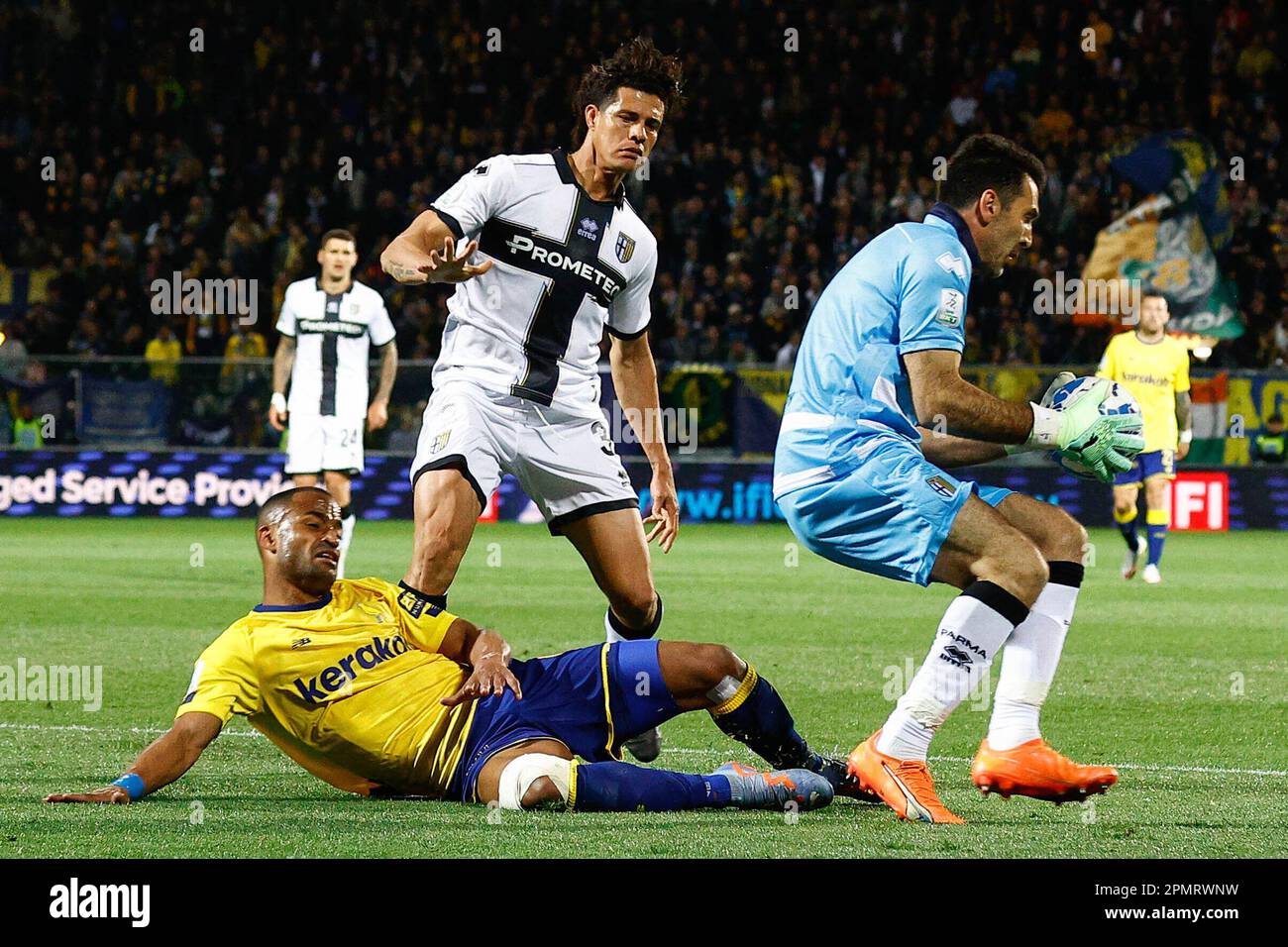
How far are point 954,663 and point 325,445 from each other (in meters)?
8.55

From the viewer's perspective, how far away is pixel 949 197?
5637mm

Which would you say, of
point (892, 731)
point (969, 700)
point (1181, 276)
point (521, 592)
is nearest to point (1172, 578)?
point (521, 592)

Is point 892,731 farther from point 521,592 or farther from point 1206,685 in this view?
point 521,592

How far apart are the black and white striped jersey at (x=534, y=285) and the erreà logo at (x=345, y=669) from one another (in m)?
1.41

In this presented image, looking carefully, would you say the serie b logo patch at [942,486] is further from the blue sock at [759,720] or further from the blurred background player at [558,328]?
the blurred background player at [558,328]

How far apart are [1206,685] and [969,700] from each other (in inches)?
49.2

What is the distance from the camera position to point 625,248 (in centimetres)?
676

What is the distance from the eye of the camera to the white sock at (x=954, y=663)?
17.4 ft

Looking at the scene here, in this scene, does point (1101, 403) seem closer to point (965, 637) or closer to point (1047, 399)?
point (1047, 399)

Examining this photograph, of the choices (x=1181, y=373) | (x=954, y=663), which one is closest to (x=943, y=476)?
(x=954, y=663)

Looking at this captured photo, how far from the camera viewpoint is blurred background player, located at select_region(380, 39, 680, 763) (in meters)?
6.42

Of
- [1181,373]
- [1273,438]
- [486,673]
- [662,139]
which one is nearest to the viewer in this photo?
[486,673]

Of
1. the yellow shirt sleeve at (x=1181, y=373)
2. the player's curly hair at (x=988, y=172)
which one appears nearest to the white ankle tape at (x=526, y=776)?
the player's curly hair at (x=988, y=172)

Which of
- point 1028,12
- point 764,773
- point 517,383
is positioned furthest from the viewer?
point 1028,12
